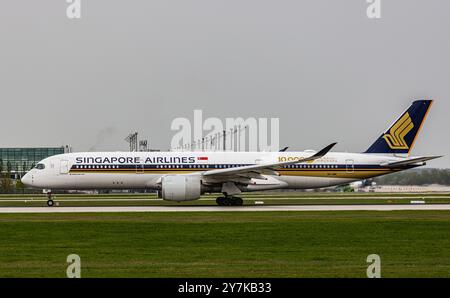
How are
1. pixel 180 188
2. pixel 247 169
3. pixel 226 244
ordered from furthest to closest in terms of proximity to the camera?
pixel 247 169, pixel 180 188, pixel 226 244

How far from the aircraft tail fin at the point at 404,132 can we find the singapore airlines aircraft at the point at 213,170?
2.76 feet

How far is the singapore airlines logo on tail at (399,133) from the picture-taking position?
5406 cm

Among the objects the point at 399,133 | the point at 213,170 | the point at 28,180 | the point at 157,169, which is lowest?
the point at 28,180

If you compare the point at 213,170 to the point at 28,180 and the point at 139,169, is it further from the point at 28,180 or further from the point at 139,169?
the point at 28,180

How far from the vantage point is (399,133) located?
54.3 meters

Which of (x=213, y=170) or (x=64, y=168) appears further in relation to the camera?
(x=64, y=168)

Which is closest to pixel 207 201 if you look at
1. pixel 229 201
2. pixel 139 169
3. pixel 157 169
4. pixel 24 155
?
pixel 229 201

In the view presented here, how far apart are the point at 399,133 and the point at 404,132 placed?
1.25ft

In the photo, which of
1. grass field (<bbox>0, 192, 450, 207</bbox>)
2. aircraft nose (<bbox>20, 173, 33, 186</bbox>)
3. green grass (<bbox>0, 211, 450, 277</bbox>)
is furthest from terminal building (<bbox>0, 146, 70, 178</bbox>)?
green grass (<bbox>0, 211, 450, 277</bbox>)

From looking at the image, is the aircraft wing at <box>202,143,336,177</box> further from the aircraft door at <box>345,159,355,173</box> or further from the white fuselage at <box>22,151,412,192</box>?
the aircraft door at <box>345,159,355,173</box>

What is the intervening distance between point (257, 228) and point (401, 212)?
44.3 feet
